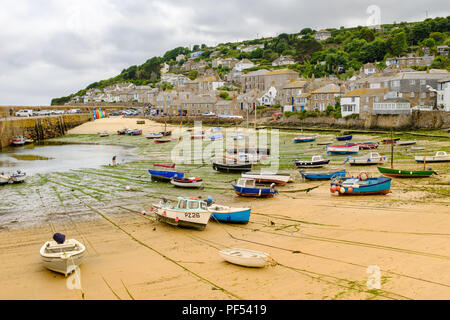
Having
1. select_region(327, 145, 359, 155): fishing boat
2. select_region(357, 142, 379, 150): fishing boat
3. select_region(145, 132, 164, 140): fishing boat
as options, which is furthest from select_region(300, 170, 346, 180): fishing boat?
select_region(145, 132, 164, 140): fishing boat

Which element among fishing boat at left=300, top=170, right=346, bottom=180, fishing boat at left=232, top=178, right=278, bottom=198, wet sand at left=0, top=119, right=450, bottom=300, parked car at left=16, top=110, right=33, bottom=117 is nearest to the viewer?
wet sand at left=0, top=119, right=450, bottom=300

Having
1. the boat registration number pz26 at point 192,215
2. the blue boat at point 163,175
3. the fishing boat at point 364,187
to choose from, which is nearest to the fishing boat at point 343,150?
the fishing boat at point 364,187

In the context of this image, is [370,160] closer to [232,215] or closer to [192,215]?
[232,215]

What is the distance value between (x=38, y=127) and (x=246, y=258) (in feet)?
222

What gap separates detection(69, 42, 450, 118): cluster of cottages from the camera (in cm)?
5362

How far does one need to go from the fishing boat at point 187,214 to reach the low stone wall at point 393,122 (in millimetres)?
34244

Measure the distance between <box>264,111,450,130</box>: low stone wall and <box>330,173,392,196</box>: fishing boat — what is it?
2481cm

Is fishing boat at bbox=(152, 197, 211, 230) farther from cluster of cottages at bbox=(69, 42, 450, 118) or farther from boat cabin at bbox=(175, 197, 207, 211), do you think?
cluster of cottages at bbox=(69, 42, 450, 118)

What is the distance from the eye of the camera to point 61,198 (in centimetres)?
2542

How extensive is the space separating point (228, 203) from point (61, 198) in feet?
37.9

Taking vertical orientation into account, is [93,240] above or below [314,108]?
below

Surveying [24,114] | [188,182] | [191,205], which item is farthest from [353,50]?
[191,205]

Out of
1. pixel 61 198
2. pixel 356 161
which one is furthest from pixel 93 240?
pixel 356 161

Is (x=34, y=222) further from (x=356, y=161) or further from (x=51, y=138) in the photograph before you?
(x=51, y=138)
